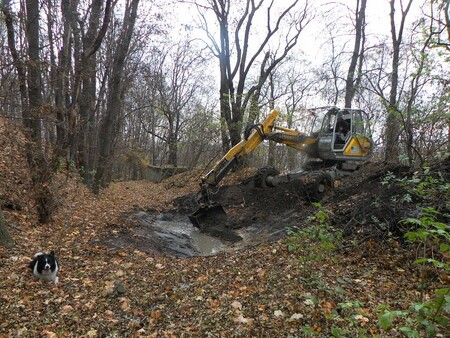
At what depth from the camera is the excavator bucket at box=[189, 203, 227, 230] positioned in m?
9.83

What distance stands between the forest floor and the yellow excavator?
2.16 m

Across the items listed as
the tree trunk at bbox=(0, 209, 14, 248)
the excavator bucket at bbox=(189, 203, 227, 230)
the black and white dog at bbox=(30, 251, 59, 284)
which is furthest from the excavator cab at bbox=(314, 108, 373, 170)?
the tree trunk at bbox=(0, 209, 14, 248)

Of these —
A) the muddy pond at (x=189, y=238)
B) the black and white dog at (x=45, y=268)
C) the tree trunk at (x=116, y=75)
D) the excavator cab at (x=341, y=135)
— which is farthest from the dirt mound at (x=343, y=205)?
the black and white dog at (x=45, y=268)

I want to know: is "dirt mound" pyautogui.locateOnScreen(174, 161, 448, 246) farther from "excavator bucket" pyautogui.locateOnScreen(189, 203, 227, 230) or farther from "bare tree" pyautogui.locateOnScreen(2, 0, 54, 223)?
"bare tree" pyautogui.locateOnScreen(2, 0, 54, 223)

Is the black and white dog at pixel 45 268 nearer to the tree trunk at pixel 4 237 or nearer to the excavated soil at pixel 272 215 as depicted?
the tree trunk at pixel 4 237

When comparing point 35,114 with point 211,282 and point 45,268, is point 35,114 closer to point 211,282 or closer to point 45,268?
point 45,268

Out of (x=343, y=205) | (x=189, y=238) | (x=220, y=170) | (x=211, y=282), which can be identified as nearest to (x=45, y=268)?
(x=211, y=282)

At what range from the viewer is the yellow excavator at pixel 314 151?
10297mm

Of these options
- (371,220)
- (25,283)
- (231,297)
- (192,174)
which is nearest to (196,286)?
(231,297)

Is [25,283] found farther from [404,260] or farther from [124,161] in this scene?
[124,161]

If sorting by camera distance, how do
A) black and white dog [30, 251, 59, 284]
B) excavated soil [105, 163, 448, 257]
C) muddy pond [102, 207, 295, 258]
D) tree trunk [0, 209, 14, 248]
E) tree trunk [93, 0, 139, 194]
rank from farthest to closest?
tree trunk [93, 0, 139, 194], muddy pond [102, 207, 295, 258], excavated soil [105, 163, 448, 257], tree trunk [0, 209, 14, 248], black and white dog [30, 251, 59, 284]

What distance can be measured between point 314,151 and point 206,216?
496 centimetres

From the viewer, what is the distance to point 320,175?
35.3 feet

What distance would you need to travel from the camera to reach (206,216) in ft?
32.6
